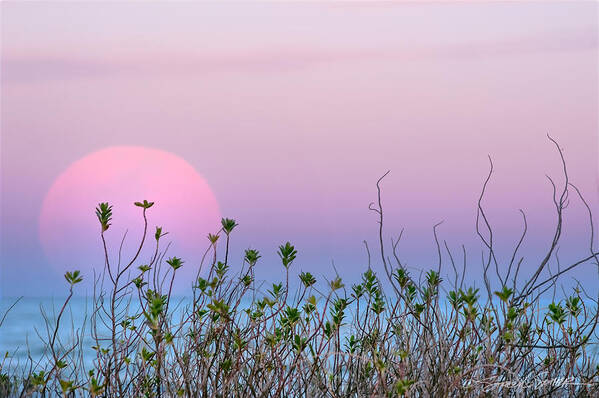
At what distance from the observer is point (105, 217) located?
4168 mm

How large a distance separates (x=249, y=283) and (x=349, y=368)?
891 mm

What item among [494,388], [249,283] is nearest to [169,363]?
[249,283]

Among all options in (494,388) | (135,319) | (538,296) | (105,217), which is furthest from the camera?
(135,319)

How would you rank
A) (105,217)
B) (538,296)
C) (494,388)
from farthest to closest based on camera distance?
(538,296) → (105,217) → (494,388)

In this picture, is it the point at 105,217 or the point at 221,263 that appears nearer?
the point at 105,217

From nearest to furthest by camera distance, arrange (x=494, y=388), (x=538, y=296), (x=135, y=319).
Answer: (x=494, y=388), (x=538, y=296), (x=135, y=319)

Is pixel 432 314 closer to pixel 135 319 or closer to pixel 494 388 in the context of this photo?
pixel 494 388

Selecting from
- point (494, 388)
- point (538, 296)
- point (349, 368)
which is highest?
point (538, 296)

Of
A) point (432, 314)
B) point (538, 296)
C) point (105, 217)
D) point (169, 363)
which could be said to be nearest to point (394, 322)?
point (432, 314)

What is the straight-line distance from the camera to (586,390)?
457 centimetres

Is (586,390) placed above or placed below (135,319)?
below

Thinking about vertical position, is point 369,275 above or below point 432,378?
above

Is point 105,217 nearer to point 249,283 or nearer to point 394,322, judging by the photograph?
point 249,283

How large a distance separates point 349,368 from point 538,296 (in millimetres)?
1331
